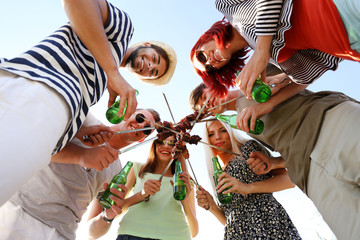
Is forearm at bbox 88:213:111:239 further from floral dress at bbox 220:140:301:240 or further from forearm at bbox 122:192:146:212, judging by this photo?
floral dress at bbox 220:140:301:240

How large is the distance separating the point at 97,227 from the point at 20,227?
1.56ft

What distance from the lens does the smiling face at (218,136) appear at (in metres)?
1.92

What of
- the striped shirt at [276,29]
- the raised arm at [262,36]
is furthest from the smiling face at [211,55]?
the raised arm at [262,36]

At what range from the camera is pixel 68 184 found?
1.46 m

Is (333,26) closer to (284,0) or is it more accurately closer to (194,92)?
(284,0)

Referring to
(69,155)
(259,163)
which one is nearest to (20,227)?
(69,155)

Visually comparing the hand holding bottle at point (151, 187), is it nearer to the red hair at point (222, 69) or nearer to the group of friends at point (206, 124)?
the group of friends at point (206, 124)

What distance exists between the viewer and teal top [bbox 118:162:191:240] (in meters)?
1.54

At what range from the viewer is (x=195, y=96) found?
1989 millimetres

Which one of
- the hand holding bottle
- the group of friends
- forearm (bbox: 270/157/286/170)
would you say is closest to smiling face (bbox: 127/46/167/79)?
the group of friends

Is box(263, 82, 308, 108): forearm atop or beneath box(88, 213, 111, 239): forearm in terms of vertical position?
atop

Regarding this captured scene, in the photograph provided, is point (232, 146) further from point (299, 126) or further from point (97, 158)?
point (97, 158)

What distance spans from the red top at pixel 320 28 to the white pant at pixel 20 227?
4.37 ft

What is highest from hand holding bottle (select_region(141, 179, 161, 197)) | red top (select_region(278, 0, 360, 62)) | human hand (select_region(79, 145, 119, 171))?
red top (select_region(278, 0, 360, 62))
